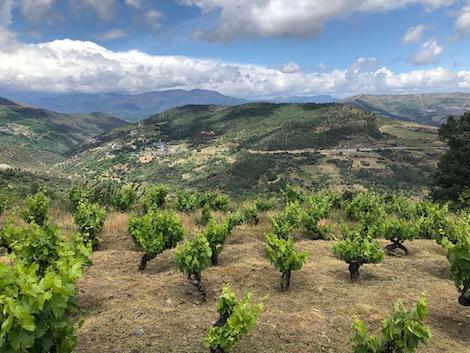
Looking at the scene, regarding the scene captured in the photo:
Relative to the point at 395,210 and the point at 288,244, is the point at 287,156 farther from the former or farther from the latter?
the point at 288,244

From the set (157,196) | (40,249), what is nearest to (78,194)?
(157,196)

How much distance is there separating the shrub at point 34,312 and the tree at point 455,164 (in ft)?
112

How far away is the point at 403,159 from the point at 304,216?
438 ft

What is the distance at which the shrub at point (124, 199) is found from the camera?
80.2 feet

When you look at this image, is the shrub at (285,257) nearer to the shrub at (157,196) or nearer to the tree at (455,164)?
the shrub at (157,196)

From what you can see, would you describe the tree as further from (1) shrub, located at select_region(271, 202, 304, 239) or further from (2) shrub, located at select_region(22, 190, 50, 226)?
(2) shrub, located at select_region(22, 190, 50, 226)

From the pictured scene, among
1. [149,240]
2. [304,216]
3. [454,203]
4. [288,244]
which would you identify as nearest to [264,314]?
[288,244]

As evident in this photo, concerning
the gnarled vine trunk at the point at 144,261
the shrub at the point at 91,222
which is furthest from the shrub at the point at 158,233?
the shrub at the point at 91,222

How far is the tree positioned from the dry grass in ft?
66.6

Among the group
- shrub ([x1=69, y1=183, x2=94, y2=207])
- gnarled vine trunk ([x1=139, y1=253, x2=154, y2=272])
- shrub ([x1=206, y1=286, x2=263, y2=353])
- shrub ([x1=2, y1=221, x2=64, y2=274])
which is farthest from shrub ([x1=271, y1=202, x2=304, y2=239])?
shrub ([x1=69, y1=183, x2=94, y2=207])

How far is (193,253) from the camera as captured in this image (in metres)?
11.1

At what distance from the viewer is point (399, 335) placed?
6.99 meters

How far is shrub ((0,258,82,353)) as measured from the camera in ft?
17.6

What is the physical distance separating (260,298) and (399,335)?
2.83 meters
